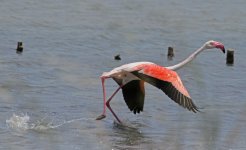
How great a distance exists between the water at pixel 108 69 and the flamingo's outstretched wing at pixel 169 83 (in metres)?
0.30

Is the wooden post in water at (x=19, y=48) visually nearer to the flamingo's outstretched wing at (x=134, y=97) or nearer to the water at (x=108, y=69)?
the water at (x=108, y=69)

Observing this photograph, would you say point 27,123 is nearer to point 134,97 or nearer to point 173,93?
point 134,97

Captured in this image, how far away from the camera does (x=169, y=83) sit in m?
9.86

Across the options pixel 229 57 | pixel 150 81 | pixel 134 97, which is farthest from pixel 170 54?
pixel 150 81

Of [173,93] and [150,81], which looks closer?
[173,93]

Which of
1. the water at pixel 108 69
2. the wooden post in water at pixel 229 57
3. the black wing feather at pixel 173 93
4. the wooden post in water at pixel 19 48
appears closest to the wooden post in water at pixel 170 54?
the water at pixel 108 69

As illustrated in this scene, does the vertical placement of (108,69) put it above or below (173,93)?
above

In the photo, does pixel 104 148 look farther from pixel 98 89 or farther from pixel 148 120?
pixel 98 89

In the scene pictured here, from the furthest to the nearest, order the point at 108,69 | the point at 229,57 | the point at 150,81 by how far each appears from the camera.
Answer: the point at 229,57 < the point at 108,69 < the point at 150,81

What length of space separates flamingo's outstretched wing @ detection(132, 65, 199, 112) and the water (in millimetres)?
295

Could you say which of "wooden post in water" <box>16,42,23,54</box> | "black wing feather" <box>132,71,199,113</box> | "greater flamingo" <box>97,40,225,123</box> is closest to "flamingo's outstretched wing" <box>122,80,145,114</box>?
"greater flamingo" <box>97,40,225,123</box>

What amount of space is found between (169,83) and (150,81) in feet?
1.48

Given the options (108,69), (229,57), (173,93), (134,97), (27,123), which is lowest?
(27,123)

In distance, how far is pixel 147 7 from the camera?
2334 centimetres
